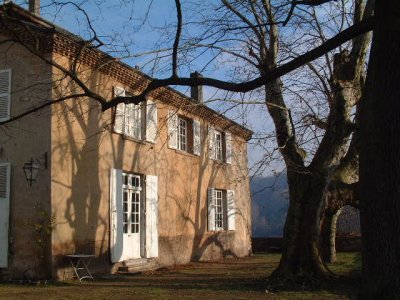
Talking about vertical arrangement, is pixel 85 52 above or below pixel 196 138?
above

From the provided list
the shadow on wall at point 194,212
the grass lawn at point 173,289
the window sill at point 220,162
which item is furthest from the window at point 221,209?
the grass lawn at point 173,289

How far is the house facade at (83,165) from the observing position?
Result: 1168 centimetres

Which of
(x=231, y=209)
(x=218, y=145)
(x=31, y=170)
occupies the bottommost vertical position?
(x=231, y=209)

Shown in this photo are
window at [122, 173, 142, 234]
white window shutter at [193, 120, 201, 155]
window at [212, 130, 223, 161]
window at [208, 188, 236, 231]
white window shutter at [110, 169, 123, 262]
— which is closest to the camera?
white window shutter at [110, 169, 123, 262]

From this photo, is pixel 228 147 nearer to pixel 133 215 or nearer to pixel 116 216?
pixel 133 215

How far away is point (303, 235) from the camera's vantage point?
11562 millimetres

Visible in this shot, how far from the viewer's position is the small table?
38.6ft

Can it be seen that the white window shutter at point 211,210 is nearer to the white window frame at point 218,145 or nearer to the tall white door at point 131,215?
the white window frame at point 218,145

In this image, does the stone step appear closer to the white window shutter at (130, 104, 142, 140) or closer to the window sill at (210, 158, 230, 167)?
the white window shutter at (130, 104, 142, 140)

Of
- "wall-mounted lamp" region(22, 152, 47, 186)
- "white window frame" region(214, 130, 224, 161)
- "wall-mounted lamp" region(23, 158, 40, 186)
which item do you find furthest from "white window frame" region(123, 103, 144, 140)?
"white window frame" region(214, 130, 224, 161)

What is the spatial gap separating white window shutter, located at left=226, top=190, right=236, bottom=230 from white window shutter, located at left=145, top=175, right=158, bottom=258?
20.8 ft

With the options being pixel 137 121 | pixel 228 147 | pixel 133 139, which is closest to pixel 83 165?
pixel 133 139

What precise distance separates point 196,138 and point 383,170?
45.9 feet

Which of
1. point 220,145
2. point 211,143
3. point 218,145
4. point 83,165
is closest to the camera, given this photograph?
point 83,165
